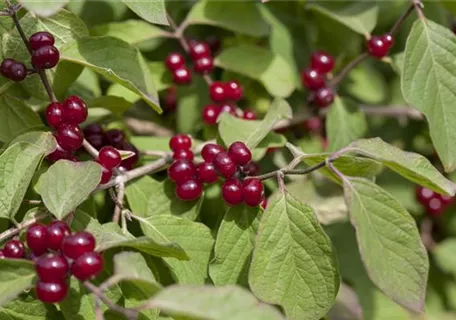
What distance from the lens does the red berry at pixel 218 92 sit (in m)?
1.82

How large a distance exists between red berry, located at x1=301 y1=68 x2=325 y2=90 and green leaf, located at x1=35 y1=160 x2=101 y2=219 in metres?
0.82

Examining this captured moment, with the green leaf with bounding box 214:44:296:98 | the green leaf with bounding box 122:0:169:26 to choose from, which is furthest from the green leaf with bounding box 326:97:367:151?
the green leaf with bounding box 122:0:169:26

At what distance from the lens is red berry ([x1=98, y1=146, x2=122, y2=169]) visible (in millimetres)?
1396

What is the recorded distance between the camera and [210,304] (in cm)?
96

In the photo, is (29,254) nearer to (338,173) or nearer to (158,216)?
(158,216)

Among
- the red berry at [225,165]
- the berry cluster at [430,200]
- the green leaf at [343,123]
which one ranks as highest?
the red berry at [225,165]

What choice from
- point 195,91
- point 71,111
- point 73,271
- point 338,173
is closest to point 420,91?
point 338,173

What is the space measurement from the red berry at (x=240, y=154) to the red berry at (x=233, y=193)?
0.14 feet

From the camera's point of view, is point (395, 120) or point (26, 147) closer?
point (26, 147)

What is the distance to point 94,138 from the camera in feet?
5.11

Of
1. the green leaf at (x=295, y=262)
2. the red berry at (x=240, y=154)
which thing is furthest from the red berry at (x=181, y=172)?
the green leaf at (x=295, y=262)

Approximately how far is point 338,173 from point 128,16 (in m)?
0.90

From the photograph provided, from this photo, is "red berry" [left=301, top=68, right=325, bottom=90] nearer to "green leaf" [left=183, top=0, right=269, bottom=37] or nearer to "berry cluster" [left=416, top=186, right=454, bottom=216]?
"green leaf" [left=183, top=0, right=269, bottom=37]

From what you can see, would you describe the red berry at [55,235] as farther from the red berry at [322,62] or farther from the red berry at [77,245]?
the red berry at [322,62]
